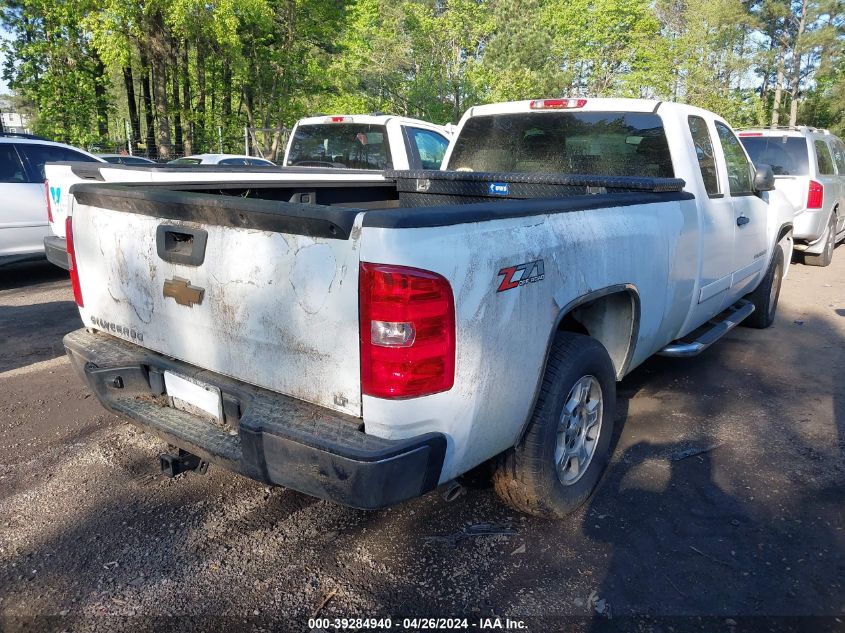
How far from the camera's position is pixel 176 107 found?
84.4 feet

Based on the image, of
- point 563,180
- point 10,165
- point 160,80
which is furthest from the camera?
point 160,80

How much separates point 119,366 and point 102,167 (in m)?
3.13

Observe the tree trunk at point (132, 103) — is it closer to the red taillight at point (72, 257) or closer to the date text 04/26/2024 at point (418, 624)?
the red taillight at point (72, 257)

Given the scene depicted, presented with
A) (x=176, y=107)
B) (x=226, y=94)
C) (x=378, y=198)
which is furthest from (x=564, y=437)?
(x=226, y=94)

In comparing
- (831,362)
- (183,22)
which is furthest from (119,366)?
(183,22)

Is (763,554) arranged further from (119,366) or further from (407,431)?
(119,366)

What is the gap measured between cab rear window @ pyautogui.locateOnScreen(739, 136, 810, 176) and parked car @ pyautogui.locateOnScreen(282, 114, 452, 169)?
4.82m

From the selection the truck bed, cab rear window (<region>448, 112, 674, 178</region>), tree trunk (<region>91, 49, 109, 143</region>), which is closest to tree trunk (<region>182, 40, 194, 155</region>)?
tree trunk (<region>91, 49, 109, 143</region>)

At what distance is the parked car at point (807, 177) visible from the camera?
30.0ft

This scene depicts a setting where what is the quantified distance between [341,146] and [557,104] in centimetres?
418

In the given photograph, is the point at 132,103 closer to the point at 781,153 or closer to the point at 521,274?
the point at 781,153

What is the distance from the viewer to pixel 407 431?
82.0 inches

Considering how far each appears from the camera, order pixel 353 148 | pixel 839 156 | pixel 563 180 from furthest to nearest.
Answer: pixel 839 156 < pixel 353 148 < pixel 563 180

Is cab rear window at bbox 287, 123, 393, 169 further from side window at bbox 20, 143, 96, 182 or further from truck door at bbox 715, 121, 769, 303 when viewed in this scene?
truck door at bbox 715, 121, 769, 303
